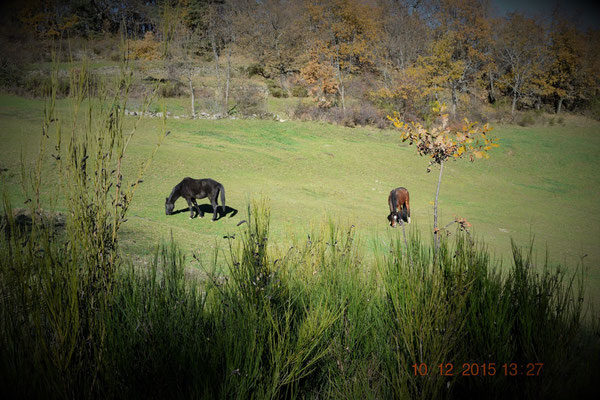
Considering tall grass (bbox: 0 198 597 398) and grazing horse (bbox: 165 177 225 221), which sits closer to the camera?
tall grass (bbox: 0 198 597 398)

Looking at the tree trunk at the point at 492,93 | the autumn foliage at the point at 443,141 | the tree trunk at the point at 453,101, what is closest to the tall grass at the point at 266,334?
the autumn foliage at the point at 443,141

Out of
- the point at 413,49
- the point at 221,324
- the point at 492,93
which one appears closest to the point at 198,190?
the point at 221,324

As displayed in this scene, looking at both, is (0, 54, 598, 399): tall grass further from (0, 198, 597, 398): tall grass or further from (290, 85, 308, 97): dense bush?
(290, 85, 308, 97): dense bush

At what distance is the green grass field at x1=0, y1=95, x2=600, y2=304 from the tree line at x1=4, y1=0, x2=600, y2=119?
7.82m

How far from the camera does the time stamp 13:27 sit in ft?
8.93

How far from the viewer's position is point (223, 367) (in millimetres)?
2631

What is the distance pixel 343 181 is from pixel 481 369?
56.7 ft

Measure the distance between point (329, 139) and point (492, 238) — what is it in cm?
1778

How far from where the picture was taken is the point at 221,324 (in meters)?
2.98

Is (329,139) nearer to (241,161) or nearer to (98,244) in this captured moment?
(241,161)

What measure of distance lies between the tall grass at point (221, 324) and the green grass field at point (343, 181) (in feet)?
11.4

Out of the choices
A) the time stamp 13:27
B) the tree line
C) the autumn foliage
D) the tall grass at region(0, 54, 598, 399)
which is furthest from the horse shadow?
the tree line

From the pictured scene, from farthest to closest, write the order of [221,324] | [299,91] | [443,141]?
[299,91] < [443,141] < [221,324]

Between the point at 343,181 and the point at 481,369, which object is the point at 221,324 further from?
the point at 343,181
